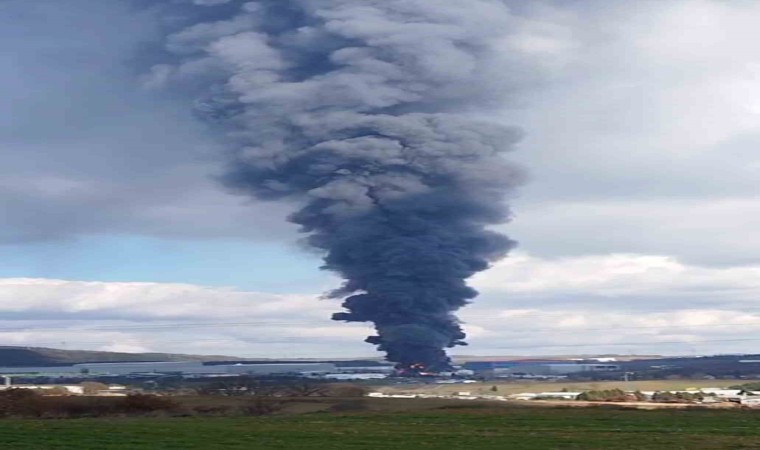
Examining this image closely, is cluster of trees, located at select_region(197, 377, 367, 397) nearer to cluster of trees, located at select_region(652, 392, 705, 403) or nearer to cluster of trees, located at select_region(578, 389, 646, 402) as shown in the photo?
cluster of trees, located at select_region(578, 389, 646, 402)

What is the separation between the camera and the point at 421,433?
34.6m

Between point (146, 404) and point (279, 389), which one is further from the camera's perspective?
point (279, 389)

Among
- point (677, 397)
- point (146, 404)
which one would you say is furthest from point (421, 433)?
point (677, 397)

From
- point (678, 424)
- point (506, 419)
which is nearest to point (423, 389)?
point (506, 419)

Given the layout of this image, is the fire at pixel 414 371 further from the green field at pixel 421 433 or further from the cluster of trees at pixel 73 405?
the green field at pixel 421 433

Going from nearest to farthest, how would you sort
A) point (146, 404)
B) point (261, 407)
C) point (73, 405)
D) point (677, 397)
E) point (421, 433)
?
point (421, 433), point (261, 407), point (146, 404), point (73, 405), point (677, 397)

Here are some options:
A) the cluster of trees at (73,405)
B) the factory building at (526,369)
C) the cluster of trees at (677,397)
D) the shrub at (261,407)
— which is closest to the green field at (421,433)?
the shrub at (261,407)

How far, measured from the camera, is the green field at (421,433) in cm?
2909

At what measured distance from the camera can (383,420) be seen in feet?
145

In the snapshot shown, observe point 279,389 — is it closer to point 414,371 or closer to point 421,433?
point 414,371

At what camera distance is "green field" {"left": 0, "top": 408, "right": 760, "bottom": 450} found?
29086mm

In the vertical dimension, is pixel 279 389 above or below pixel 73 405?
above

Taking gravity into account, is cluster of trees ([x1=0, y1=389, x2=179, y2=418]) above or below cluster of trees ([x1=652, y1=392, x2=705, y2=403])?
below

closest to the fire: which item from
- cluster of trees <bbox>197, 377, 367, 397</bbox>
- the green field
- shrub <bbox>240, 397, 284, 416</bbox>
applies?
Result: cluster of trees <bbox>197, 377, 367, 397</bbox>
